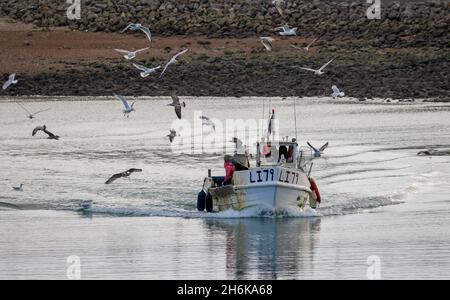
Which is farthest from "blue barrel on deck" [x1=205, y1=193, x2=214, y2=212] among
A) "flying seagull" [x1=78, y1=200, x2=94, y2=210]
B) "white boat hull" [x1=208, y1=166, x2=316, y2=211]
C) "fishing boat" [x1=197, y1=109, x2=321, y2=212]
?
"flying seagull" [x1=78, y1=200, x2=94, y2=210]

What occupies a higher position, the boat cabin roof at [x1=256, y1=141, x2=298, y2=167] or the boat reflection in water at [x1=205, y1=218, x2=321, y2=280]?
the boat cabin roof at [x1=256, y1=141, x2=298, y2=167]

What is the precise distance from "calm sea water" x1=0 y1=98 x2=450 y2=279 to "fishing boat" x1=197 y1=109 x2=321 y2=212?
1.07ft

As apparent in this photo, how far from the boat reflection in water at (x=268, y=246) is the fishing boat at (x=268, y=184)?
1.24ft

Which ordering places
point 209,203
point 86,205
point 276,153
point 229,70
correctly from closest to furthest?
point 276,153
point 209,203
point 86,205
point 229,70

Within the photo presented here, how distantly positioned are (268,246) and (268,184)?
3.14 m

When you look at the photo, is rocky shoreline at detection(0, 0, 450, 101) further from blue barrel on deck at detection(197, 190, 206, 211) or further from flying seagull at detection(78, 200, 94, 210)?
blue barrel on deck at detection(197, 190, 206, 211)

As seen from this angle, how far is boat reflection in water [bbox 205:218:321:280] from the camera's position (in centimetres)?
2970

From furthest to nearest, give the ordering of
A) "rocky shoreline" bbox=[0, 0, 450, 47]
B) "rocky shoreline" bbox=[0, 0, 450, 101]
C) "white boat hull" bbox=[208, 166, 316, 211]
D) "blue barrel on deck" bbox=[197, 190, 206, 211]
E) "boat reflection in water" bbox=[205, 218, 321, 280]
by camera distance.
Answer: "rocky shoreline" bbox=[0, 0, 450, 47] < "rocky shoreline" bbox=[0, 0, 450, 101] < "blue barrel on deck" bbox=[197, 190, 206, 211] < "white boat hull" bbox=[208, 166, 316, 211] < "boat reflection in water" bbox=[205, 218, 321, 280]

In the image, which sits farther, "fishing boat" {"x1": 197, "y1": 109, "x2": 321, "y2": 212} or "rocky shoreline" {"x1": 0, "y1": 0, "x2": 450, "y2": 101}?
"rocky shoreline" {"x1": 0, "y1": 0, "x2": 450, "y2": 101}

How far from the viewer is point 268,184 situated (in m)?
35.6

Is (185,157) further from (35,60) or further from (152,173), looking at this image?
(35,60)

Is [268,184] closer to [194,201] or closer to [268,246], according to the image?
[268,246]

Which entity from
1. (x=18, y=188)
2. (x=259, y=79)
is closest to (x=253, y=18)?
(x=259, y=79)

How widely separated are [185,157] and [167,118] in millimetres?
9798
